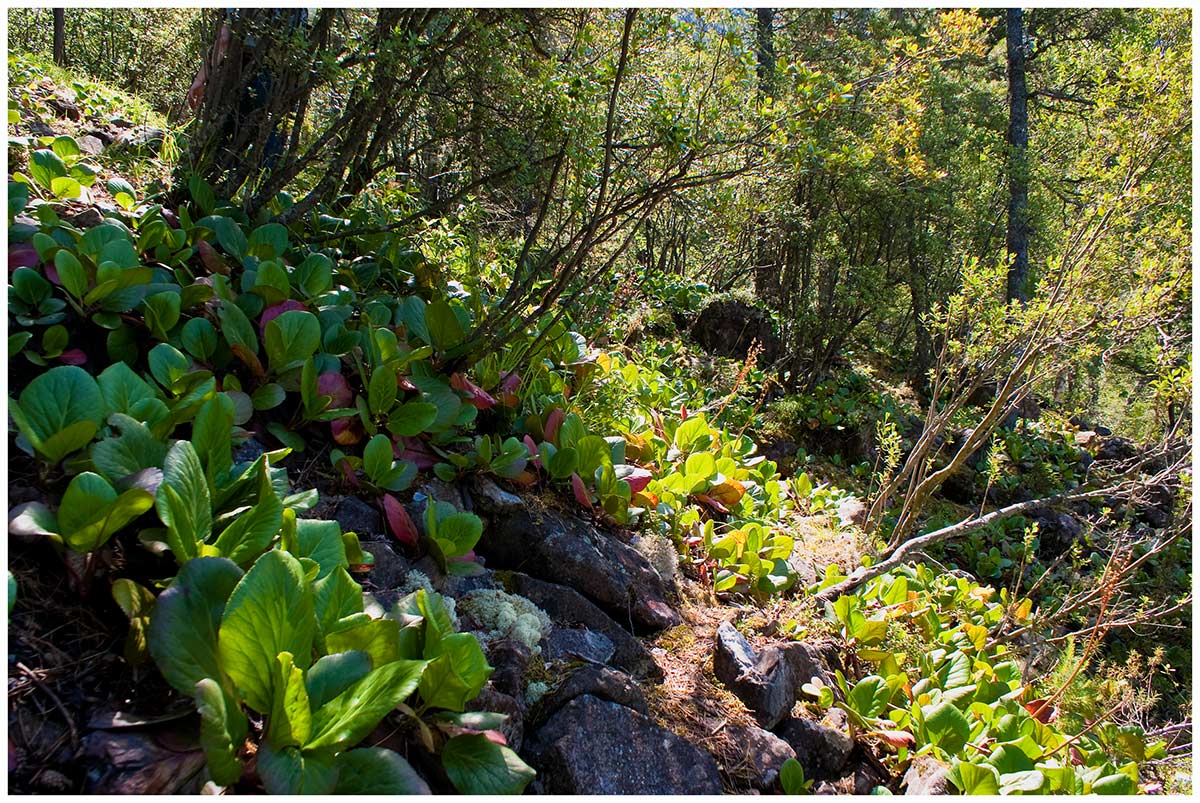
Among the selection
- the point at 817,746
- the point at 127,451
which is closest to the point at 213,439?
the point at 127,451

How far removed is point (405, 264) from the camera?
13.8ft

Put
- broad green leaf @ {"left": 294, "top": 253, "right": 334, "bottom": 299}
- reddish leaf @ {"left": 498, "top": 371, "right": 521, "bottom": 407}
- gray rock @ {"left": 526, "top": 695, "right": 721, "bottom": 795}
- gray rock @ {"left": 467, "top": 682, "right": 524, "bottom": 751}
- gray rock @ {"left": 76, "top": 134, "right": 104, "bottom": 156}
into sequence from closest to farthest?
gray rock @ {"left": 467, "top": 682, "right": 524, "bottom": 751} → gray rock @ {"left": 526, "top": 695, "right": 721, "bottom": 795} → broad green leaf @ {"left": 294, "top": 253, "right": 334, "bottom": 299} → reddish leaf @ {"left": 498, "top": 371, "right": 521, "bottom": 407} → gray rock @ {"left": 76, "top": 134, "right": 104, "bottom": 156}

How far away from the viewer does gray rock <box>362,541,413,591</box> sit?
2.19 meters

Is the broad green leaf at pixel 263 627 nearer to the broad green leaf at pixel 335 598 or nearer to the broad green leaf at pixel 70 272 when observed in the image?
the broad green leaf at pixel 335 598

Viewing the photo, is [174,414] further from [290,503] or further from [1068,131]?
[1068,131]

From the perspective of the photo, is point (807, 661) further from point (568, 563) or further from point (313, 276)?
point (313, 276)

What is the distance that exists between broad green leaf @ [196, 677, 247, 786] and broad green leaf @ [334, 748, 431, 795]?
0.19m

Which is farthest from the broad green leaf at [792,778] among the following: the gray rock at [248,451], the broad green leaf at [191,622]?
the gray rock at [248,451]

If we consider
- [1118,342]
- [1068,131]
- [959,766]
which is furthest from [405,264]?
[1068,131]

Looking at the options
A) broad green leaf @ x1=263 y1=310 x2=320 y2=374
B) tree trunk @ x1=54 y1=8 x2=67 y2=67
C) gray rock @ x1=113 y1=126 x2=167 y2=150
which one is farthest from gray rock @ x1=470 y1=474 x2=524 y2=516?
tree trunk @ x1=54 y1=8 x2=67 y2=67

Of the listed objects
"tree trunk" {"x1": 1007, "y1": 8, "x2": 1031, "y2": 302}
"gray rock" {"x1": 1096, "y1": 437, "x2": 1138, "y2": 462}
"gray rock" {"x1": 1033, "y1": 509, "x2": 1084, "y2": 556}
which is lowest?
"gray rock" {"x1": 1033, "y1": 509, "x2": 1084, "y2": 556}

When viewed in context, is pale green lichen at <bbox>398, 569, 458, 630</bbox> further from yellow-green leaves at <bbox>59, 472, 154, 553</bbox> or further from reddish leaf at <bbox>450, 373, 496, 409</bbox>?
reddish leaf at <bbox>450, 373, 496, 409</bbox>

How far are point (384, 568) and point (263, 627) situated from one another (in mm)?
818

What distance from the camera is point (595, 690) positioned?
2.20 metres
